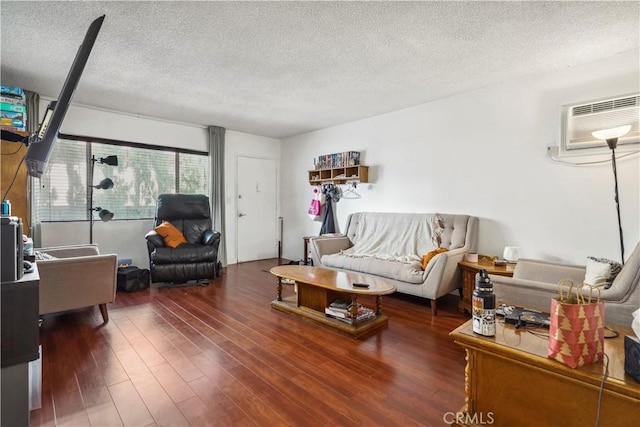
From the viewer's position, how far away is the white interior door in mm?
5727

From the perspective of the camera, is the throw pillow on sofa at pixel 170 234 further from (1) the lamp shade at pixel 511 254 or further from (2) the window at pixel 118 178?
(1) the lamp shade at pixel 511 254

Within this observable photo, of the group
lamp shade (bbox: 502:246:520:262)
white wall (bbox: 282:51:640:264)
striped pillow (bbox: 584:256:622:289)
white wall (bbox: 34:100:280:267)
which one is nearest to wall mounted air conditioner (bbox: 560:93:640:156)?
white wall (bbox: 282:51:640:264)

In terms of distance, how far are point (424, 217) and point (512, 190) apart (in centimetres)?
99

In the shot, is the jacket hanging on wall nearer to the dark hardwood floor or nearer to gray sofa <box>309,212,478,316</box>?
gray sofa <box>309,212,478,316</box>

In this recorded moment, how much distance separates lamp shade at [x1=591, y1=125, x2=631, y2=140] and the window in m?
5.07

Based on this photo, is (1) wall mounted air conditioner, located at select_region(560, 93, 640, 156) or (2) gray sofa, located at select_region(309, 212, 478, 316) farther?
(2) gray sofa, located at select_region(309, 212, 478, 316)

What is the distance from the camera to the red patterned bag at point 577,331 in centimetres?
117

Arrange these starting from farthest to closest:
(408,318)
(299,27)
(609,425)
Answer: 1. (408,318)
2. (299,27)
3. (609,425)

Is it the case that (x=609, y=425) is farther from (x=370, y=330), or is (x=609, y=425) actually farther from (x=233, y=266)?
(x=233, y=266)

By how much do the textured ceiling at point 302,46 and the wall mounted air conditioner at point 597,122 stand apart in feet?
1.40

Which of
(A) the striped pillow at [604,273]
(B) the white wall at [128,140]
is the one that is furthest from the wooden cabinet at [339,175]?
(A) the striped pillow at [604,273]

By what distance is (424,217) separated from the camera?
3.93m

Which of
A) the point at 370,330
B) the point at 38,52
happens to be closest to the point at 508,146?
the point at 370,330

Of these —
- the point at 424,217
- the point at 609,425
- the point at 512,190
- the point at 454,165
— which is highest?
the point at 454,165
